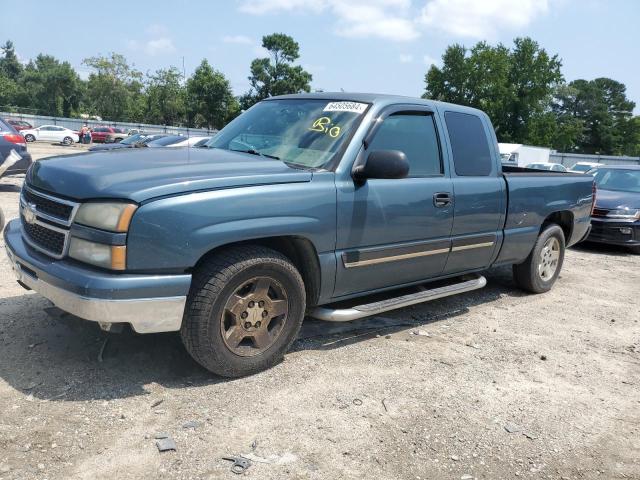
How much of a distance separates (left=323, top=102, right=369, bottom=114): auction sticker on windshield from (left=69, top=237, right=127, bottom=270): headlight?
2.04 meters

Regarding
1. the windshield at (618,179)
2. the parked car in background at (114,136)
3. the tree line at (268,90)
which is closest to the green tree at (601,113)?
the tree line at (268,90)

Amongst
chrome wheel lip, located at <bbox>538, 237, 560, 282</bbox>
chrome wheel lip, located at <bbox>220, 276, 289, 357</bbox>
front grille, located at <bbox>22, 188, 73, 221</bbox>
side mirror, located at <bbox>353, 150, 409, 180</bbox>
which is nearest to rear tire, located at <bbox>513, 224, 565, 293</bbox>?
chrome wheel lip, located at <bbox>538, 237, 560, 282</bbox>

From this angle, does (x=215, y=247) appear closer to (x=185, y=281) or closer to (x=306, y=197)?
(x=185, y=281)

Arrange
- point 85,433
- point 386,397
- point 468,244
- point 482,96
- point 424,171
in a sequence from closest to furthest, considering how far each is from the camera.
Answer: point 85,433
point 386,397
point 424,171
point 468,244
point 482,96

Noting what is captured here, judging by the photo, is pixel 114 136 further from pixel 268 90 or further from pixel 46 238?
pixel 46 238

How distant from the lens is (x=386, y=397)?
3.55 m

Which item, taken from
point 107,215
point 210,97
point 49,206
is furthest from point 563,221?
point 210,97

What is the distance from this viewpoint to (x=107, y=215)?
3.03 metres

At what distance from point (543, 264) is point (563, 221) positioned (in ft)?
2.01

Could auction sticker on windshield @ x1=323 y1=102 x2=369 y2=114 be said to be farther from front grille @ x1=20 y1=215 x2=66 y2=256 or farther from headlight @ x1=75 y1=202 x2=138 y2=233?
front grille @ x1=20 y1=215 x2=66 y2=256

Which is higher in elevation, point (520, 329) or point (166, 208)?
point (166, 208)

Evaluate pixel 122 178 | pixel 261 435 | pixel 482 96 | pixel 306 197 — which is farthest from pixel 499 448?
pixel 482 96

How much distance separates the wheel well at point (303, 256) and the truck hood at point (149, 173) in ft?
1.32

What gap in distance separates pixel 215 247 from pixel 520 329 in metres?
3.13
